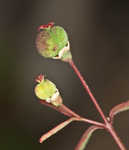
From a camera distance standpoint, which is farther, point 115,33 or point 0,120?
point 115,33

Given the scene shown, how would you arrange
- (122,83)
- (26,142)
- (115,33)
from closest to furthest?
(26,142)
(122,83)
(115,33)

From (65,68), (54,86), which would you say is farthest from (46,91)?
(65,68)

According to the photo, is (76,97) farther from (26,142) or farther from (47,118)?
(26,142)

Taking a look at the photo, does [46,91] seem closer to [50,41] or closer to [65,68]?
[50,41]

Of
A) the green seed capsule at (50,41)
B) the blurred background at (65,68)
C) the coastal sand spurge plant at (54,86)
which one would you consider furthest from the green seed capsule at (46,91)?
the blurred background at (65,68)

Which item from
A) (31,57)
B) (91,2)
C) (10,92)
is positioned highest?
(91,2)

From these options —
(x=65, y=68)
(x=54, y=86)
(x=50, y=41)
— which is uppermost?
(x=50, y=41)

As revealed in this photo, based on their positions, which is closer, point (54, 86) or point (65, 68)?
point (54, 86)

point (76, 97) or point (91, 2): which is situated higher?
point (91, 2)

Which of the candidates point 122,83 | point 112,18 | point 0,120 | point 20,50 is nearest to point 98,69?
point 122,83
